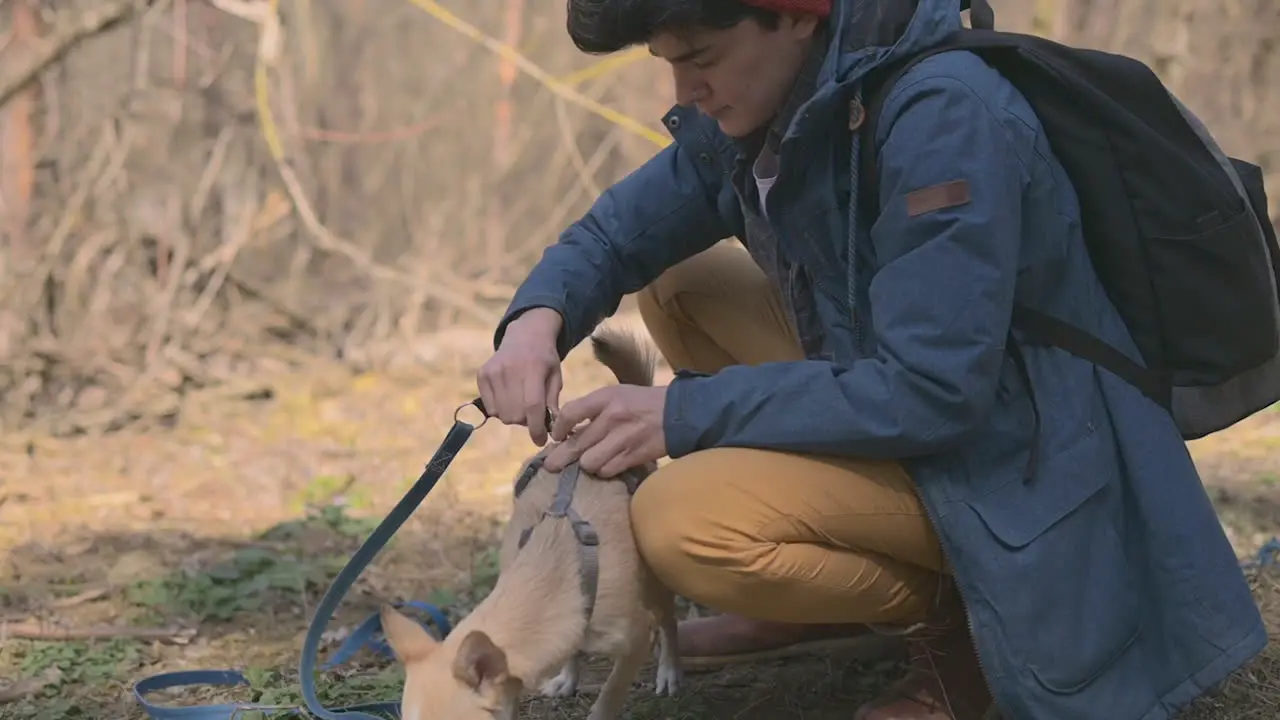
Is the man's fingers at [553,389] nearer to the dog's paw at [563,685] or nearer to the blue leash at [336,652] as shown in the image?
the blue leash at [336,652]

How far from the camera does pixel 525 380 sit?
2637mm

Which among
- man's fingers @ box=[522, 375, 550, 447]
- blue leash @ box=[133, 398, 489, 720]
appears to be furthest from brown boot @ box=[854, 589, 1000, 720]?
blue leash @ box=[133, 398, 489, 720]

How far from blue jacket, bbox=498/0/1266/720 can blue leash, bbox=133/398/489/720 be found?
57 centimetres

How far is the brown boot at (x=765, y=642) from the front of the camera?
313cm

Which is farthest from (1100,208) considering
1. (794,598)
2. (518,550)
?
(518,550)

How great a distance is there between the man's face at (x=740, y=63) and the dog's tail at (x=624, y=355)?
30.8 inches

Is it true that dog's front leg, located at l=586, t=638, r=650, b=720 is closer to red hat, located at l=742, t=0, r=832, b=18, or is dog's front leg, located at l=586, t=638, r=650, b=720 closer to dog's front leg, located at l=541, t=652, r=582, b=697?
dog's front leg, located at l=541, t=652, r=582, b=697

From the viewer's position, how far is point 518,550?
266cm

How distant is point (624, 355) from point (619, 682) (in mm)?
747

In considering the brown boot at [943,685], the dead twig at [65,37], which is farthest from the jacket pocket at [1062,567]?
the dead twig at [65,37]

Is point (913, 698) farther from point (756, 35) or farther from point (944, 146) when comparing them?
point (756, 35)

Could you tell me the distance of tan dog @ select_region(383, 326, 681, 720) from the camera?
235 cm

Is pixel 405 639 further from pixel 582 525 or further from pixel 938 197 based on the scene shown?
pixel 938 197

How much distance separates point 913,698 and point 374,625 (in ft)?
4.78
